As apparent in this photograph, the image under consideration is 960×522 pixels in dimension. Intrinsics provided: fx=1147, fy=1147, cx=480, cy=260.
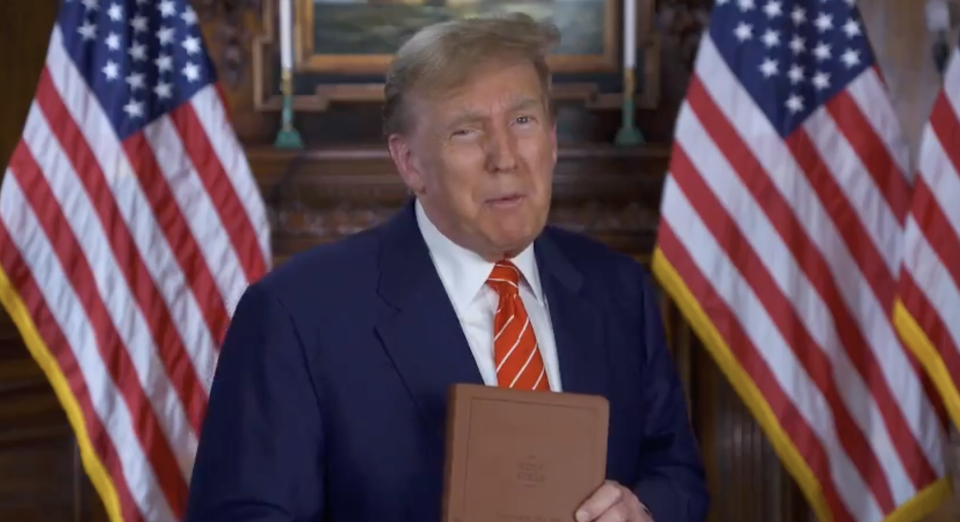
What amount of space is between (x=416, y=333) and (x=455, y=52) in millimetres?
443

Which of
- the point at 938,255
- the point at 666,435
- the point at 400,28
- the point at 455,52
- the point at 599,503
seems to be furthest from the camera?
the point at 400,28

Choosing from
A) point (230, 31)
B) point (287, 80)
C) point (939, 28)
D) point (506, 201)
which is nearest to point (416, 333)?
point (506, 201)

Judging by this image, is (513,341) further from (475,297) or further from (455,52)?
(455,52)

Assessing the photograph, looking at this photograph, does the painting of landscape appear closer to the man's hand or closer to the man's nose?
the man's nose

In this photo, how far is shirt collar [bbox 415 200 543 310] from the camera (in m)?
1.88

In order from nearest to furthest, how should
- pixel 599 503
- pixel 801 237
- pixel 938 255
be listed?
pixel 599 503 → pixel 938 255 → pixel 801 237


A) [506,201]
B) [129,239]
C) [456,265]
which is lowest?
[129,239]

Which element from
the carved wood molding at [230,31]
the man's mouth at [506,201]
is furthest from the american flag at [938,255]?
the carved wood molding at [230,31]

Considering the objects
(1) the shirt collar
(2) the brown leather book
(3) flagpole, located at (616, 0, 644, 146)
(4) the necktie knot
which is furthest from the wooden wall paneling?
(2) the brown leather book

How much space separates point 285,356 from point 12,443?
79.0 inches

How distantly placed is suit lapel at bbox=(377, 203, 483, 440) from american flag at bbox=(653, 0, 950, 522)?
1.28m

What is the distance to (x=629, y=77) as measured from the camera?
10.7ft

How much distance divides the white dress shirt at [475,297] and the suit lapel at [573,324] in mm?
20

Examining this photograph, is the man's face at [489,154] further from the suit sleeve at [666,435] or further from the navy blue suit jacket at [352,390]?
the suit sleeve at [666,435]
